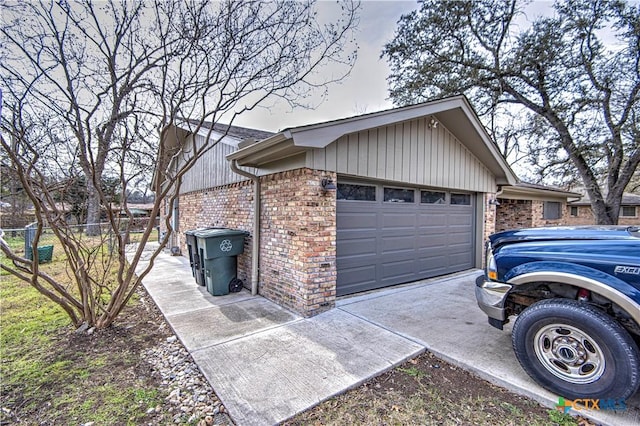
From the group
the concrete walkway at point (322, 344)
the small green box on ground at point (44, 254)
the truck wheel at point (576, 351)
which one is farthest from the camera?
the small green box on ground at point (44, 254)

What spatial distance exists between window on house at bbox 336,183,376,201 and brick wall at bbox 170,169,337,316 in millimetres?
491

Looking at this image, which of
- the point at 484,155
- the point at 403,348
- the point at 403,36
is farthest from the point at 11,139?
the point at 403,36

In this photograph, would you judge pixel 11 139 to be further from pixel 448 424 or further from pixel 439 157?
pixel 439 157

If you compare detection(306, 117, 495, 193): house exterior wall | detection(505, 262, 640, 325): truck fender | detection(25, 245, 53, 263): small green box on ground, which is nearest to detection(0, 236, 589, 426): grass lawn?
detection(505, 262, 640, 325): truck fender

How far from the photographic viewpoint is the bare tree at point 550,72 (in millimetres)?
10391

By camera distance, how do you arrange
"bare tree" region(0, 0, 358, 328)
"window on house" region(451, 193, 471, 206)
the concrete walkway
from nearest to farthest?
1. the concrete walkway
2. "bare tree" region(0, 0, 358, 328)
3. "window on house" region(451, 193, 471, 206)

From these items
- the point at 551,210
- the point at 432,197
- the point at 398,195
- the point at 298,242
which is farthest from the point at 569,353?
the point at 551,210

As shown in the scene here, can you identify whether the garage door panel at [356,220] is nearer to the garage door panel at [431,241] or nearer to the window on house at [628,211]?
the garage door panel at [431,241]

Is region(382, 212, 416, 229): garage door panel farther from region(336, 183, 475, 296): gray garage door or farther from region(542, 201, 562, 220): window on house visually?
region(542, 201, 562, 220): window on house

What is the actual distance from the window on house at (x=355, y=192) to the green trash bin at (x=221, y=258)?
2113 mm

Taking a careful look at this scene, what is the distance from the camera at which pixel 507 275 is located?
2898 millimetres

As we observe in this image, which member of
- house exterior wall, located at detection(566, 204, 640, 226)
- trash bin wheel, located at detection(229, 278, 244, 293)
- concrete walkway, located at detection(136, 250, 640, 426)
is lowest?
concrete walkway, located at detection(136, 250, 640, 426)

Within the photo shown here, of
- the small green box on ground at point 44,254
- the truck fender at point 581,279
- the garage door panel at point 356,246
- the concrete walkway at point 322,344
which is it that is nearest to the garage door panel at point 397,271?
the concrete walkway at point 322,344

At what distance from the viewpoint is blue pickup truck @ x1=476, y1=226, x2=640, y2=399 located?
221cm
